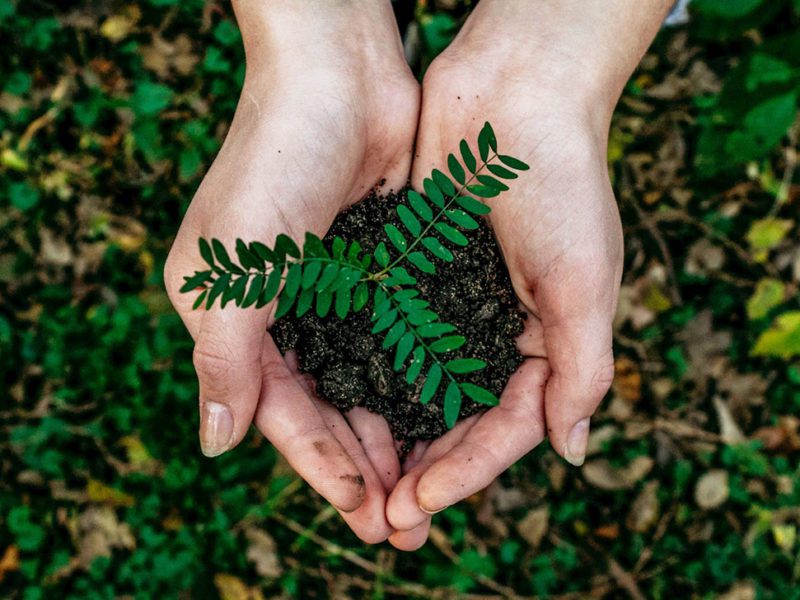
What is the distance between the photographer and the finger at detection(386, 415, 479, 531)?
7.82 ft

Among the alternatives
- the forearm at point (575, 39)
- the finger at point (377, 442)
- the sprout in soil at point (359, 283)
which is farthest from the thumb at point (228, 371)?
the forearm at point (575, 39)

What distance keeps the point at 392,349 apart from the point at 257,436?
138 cm

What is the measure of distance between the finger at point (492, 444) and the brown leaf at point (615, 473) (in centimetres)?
119

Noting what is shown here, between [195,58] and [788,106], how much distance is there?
115 inches

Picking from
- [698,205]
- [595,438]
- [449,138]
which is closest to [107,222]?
[449,138]

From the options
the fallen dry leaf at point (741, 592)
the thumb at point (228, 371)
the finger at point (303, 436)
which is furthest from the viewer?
the fallen dry leaf at point (741, 592)

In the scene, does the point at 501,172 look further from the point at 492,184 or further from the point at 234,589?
the point at 234,589

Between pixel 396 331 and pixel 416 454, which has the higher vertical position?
pixel 396 331

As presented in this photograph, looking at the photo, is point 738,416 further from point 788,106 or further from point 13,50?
point 13,50

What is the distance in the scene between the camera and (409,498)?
2.38m

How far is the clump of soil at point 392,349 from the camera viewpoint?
247cm

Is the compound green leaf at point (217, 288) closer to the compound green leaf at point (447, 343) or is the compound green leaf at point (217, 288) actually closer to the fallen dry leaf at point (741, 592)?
the compound green leaf at point (447, 343)

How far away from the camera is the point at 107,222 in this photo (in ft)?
12.5

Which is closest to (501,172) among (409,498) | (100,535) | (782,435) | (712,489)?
(409,498)
